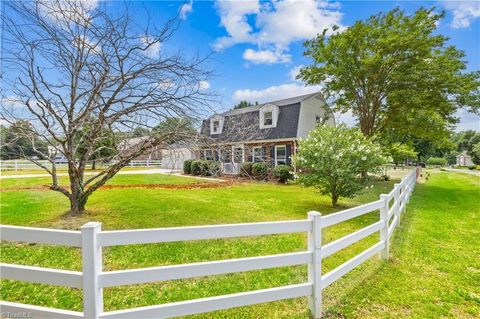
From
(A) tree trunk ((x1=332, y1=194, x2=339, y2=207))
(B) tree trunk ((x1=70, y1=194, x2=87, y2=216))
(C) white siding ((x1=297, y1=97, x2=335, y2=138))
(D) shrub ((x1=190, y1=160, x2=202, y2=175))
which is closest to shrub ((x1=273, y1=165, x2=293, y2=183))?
(C) white siding ((x1=297, y1=97, x2=335, y2=138))

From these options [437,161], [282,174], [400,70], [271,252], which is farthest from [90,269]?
[437,161]

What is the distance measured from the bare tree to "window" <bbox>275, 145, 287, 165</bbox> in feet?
42.5

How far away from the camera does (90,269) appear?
82.5 inches

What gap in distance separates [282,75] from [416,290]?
40.4ft

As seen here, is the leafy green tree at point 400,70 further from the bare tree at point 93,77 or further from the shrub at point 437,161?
the shrub at point 437,161

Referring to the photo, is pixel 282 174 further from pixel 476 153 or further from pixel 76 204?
pixel 476 153

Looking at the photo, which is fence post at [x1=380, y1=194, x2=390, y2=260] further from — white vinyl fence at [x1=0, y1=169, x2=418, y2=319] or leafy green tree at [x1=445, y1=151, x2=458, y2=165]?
leafy green tree at [x1=445, y1=151, x2=458, y2=165]

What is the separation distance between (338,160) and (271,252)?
4.38m

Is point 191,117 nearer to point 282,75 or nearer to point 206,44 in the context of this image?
point 206,44

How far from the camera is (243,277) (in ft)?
13.2

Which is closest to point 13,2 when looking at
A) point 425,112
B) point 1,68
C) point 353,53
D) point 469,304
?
point 1,68

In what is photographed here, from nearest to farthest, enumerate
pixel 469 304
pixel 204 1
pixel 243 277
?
Answer: pixel 469 304 → pixel 243 277 → pixel 204 1

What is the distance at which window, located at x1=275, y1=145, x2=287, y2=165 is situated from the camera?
1867 centimetres

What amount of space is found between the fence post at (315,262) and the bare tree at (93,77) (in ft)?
13.8
